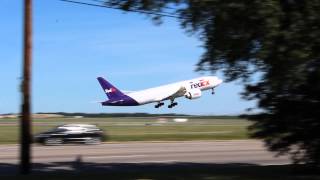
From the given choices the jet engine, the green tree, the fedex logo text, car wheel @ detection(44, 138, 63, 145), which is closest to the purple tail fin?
car wheel @ detection(44, 138, 63, 145)

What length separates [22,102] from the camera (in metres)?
17.1

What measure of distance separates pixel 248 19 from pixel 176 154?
1628cm

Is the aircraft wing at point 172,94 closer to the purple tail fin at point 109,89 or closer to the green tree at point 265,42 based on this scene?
the green tree at point 265,42

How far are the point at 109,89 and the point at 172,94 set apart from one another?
20504 mm

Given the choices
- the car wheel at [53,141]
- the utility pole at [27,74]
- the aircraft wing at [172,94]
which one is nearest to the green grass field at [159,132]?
the aircraft wing at [172,94]

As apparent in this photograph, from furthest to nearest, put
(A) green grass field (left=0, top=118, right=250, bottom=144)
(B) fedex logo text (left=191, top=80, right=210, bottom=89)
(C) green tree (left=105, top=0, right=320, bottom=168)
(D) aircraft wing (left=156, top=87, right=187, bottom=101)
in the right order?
(A) green grass field (left=0, top=118, right=250, bottom=144), (D) aircraft wing (left=156, top=87, right=187, bottom=101), (B) fedex logo text (left=191, top=80, right=210, bottom=89), (C) green tree (left=105, top=0, right=320, bottom=168)

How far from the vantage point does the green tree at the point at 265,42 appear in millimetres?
11156

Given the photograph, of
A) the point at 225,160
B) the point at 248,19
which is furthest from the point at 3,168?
the point at 248,19

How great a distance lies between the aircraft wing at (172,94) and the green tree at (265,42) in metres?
9.09

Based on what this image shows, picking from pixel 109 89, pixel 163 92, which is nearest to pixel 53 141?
pixel 163 92

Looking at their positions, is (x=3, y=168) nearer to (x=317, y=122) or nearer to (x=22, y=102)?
(x=22, y=102)

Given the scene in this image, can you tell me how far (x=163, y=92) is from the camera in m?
31.4

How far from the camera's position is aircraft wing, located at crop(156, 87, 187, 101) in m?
24.1

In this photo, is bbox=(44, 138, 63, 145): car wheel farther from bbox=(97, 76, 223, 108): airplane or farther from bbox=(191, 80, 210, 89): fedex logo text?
bbox=(191, 80, 210, 89): fedex logo text
